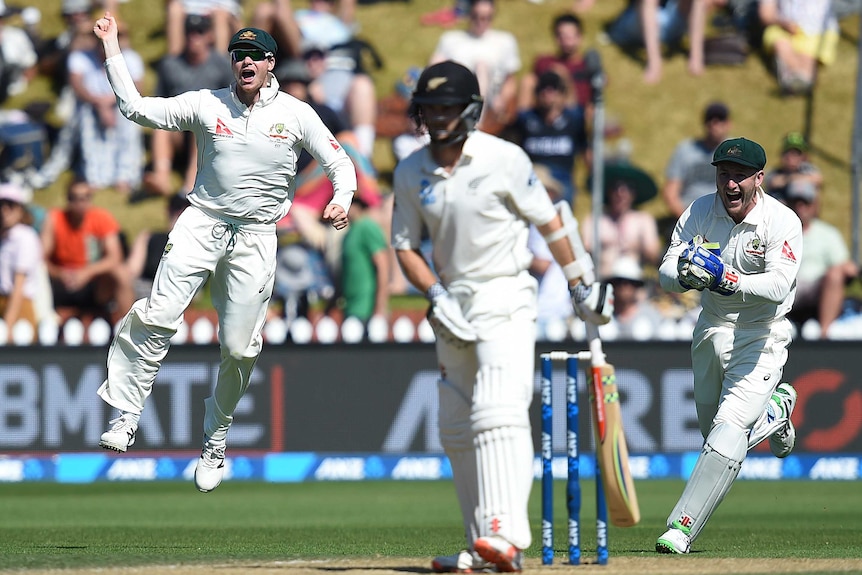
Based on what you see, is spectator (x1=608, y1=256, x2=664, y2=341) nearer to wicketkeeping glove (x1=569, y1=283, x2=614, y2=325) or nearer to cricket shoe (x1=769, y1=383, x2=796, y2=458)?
cricket shoe (x1=769, y1=383, x2=796, y2=458)

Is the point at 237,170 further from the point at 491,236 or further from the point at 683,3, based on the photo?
the point at 683,3

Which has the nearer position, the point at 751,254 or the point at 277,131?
the point at 751,254

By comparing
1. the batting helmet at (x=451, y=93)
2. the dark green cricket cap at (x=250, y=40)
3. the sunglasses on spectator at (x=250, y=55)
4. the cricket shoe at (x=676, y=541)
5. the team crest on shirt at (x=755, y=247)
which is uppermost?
the dark green cricket cap at (x=250, y=40)

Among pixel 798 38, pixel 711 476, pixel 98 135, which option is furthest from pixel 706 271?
pixel 798 38

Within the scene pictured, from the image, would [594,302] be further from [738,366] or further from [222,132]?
[222,132]

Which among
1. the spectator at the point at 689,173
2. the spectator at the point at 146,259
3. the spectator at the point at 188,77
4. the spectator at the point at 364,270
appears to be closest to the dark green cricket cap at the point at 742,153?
the spectator at the point at 364,270

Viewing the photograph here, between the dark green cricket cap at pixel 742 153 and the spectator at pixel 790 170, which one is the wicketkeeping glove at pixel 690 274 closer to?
the dark green cricket cap at pixel 742 153

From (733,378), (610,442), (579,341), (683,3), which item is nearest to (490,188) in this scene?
(610,442)
